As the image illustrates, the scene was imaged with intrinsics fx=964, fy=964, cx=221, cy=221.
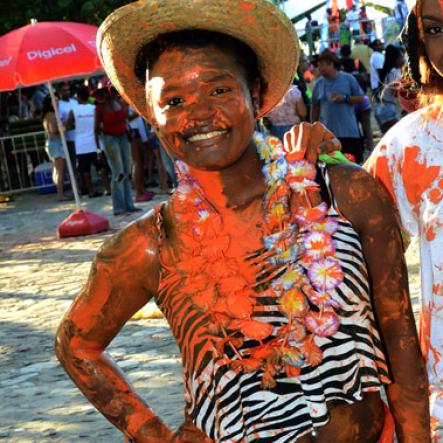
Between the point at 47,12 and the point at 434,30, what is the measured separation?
752 inches

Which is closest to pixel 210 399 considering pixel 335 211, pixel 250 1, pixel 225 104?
pixel 335 211

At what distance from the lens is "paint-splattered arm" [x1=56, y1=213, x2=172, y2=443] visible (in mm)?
2520

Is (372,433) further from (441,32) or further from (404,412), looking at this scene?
(441,32)

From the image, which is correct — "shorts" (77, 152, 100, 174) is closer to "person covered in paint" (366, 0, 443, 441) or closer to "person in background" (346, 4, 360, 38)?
"person in background" (346, 4, 360, 38)

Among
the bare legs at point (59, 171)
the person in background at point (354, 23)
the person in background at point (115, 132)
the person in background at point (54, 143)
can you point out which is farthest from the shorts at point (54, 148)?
the person in background at point (354, 23)

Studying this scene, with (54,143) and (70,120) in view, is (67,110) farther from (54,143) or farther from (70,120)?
(54,143)

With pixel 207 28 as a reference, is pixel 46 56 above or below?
above

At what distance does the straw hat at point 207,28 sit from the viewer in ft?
7.85

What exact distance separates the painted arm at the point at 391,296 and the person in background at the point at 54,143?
1326 cm

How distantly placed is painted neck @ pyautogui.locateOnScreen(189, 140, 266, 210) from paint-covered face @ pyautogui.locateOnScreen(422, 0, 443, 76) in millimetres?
540

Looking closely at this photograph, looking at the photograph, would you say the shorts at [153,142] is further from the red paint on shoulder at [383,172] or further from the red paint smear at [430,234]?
the red paint smear at [430,234]

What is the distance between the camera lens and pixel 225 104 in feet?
7.80

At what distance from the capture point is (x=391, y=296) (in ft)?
7.88

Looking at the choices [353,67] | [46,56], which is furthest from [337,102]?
[353,67]
